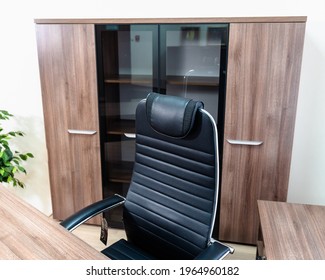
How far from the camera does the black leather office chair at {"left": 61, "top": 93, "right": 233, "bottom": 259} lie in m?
1.30

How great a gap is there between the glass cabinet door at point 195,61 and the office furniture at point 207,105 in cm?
1

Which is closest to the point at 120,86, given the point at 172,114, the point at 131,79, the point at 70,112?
the point at 131,79

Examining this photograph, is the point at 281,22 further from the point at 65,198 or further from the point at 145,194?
the point at 65,198

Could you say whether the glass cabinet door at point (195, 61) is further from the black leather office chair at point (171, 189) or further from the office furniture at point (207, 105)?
the black leather office chair at point (171, 189)

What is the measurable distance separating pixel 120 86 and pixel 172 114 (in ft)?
3.83

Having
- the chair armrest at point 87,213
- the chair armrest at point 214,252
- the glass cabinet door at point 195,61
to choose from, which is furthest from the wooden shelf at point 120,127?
the chair armrest at point 214,252

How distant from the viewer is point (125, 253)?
4.88 feet

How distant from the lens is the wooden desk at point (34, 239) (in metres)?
1.04

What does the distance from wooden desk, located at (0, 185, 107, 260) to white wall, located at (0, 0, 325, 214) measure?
1584mm

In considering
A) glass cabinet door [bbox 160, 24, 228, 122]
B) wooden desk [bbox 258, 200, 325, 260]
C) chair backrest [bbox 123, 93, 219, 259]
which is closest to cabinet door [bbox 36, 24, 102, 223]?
glass cabinet door [bbox 160, 24, 228, 122]
